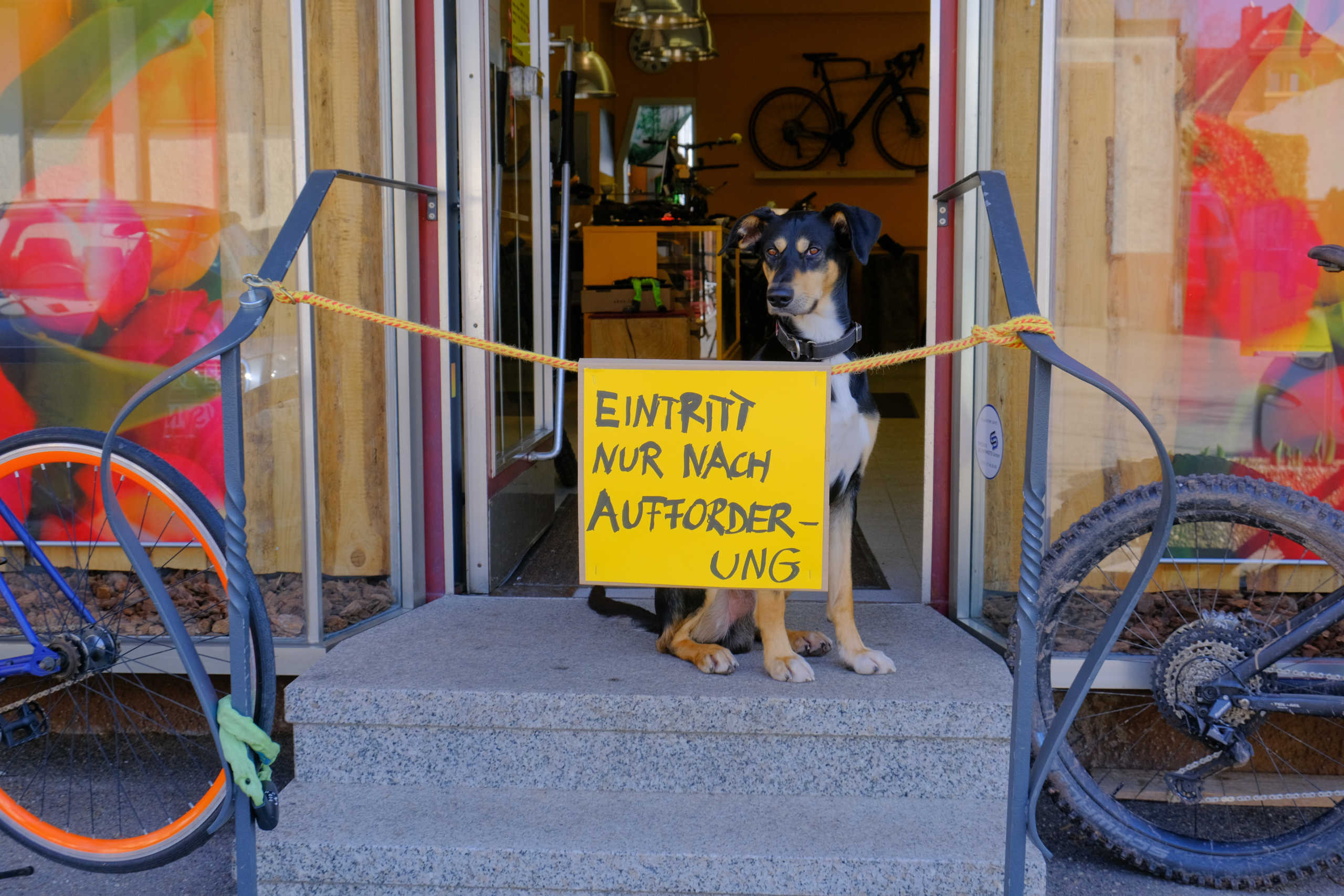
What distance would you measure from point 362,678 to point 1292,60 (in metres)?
2.61

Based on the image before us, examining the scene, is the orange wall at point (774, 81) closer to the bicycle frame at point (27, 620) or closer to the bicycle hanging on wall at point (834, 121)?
the bicycle hanging on wall at point (834, 121)

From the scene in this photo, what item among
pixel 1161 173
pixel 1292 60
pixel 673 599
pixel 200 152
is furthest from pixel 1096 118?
pixel 200 152

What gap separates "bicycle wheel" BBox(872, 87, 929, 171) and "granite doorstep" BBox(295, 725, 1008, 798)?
41.1 feet

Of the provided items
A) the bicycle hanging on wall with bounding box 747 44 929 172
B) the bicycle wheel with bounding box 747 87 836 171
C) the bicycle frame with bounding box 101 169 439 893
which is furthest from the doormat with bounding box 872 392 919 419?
the bicycle wheel with bounding box 747 87 836 171

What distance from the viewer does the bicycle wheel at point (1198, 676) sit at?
2.45 meters

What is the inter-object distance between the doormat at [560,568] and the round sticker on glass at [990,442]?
2.46 ft

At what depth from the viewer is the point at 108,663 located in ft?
8.43

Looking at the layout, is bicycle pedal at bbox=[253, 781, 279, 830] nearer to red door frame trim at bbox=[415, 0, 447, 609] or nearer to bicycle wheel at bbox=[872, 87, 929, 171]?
red door frame trim at bbox=[415, 0, 447, 609]

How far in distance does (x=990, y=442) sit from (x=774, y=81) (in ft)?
40.8

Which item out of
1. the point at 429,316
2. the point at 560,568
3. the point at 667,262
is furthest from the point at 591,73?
the point at 429,316

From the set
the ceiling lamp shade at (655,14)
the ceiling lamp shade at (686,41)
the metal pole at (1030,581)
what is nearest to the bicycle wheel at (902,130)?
the ceiling lamp shade at (686,41)

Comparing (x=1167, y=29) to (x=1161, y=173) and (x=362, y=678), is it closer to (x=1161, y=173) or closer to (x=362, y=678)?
(x=1161, y=173)

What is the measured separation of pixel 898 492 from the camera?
520 cm

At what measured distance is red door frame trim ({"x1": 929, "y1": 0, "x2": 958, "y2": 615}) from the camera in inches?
122
